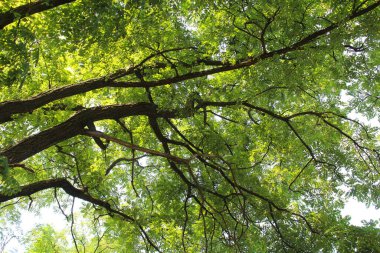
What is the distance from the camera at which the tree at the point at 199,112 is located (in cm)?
443

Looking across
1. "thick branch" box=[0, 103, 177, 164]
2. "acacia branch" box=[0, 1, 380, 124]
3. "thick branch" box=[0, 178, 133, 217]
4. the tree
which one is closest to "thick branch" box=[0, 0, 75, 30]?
the tree

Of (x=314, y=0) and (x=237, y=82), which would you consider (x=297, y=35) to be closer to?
(x=314, y=0)

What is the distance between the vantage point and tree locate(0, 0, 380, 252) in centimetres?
443

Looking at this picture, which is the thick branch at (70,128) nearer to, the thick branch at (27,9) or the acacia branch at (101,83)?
the acacia branch at (101,83)

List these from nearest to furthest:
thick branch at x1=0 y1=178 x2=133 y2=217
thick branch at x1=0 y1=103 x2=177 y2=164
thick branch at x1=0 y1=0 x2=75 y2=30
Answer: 1. thick branch at x1=0 y1=0 x2=75 y2=30
2. thick branch at x1=0 y1=103 x2=177 y2=164
3. thick branch at x1=0 y1=178 x2=133 y2=217

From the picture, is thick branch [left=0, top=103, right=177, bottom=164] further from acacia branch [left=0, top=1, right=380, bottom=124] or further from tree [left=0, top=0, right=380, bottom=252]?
acacia branch [left=0, top=1, right=380, bottom=124]

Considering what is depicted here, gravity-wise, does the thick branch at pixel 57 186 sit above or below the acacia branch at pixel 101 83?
below

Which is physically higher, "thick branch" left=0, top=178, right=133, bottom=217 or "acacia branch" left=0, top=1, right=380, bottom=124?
"acacia branch" left=0, top=1, right=380, bottom=124

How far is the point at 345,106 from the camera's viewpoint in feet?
25.5

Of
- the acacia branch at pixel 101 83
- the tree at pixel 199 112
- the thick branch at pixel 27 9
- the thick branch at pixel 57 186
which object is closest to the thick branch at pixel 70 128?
the tree at pixel 199 112

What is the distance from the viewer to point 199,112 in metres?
5.51

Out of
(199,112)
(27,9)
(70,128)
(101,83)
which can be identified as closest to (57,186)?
(70,128)

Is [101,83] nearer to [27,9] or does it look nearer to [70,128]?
[70,128]

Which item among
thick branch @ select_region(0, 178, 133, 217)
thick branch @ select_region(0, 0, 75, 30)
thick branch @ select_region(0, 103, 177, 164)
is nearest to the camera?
thick branch @ select_region(0, 0, 75, 30)
